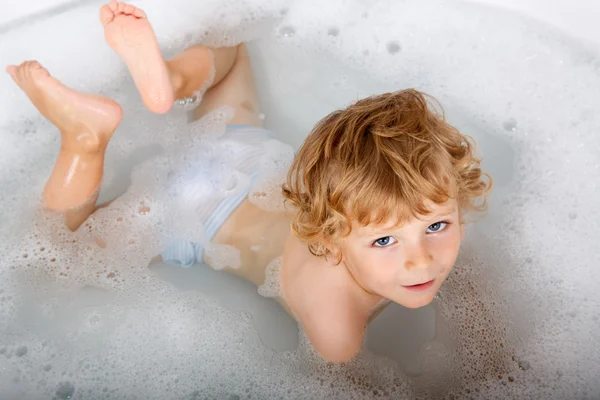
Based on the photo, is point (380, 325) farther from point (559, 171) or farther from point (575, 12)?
point (575, 12)

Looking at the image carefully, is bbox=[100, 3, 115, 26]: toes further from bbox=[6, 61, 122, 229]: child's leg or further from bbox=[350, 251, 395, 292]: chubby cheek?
bbox=[350, 251, 395, 292]: chubby cheek

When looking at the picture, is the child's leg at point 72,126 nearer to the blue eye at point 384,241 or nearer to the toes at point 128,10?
the toes at point 128,10

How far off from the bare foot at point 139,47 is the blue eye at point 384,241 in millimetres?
424

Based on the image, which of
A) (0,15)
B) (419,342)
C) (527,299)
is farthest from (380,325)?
(0,15)

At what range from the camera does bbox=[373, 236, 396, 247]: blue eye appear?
0.83 m

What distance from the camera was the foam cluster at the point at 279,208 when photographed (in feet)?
3.35

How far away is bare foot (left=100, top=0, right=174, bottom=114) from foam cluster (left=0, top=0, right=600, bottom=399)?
187 millimetres

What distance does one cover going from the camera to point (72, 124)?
1005 mm

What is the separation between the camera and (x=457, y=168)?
2.77 ft

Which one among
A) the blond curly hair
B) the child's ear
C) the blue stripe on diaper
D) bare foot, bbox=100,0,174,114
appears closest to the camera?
the blond curly hair

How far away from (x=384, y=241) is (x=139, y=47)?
1.61 ft

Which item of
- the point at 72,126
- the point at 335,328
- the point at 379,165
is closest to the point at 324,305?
the point at 335,328

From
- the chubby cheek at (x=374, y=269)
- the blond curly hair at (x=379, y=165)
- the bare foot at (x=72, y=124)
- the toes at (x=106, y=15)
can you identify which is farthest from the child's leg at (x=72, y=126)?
the chubby cheek at (x=374, y=269)

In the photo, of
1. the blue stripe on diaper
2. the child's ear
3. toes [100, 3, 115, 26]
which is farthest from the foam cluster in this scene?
toes [100, 3, 115, 26]
